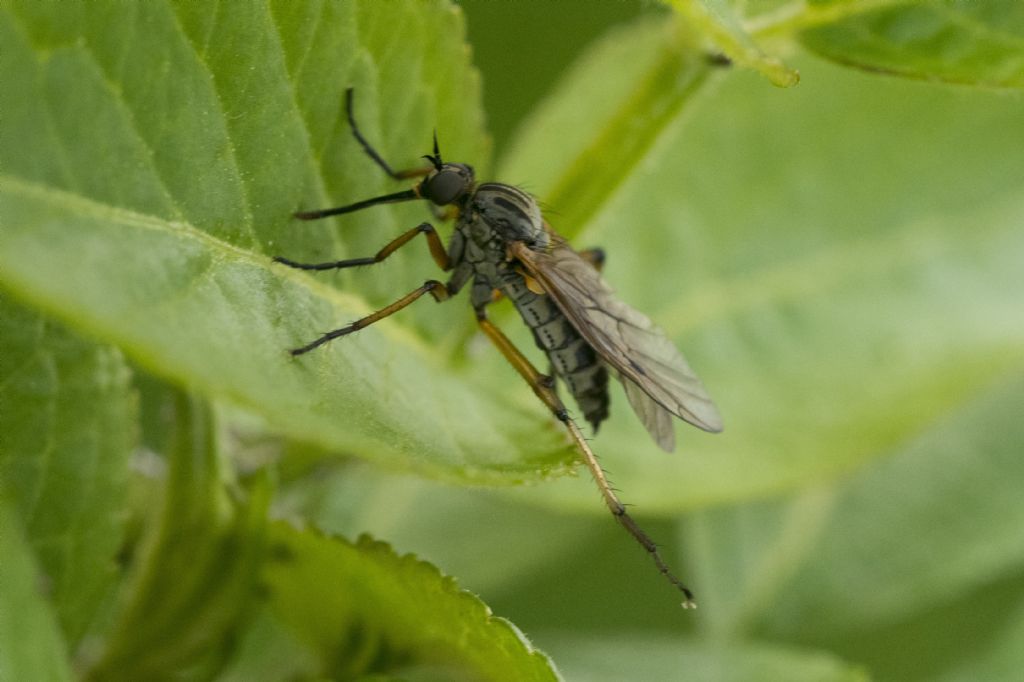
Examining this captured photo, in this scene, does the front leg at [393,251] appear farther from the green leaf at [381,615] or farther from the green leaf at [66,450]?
the green leaf at [381,615]

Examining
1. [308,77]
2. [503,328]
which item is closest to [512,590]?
[503,328]

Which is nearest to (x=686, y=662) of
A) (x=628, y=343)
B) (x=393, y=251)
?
(x=628, y=343)

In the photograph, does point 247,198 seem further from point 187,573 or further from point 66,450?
point 187,573

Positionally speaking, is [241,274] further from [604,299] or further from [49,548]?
[604,299]

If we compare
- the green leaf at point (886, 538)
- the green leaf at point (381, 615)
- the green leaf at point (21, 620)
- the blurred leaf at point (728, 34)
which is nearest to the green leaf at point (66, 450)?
the green leaf at point (21, 620)

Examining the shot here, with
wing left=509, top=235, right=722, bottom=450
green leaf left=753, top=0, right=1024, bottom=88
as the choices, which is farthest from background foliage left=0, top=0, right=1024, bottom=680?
wing left=509, top=235, right=722, bottom=450

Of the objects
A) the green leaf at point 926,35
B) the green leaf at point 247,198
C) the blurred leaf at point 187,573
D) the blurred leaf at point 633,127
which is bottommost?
the blurred leaf at point 187,573

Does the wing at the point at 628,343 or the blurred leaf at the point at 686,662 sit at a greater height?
the wing at the point at 628,343
